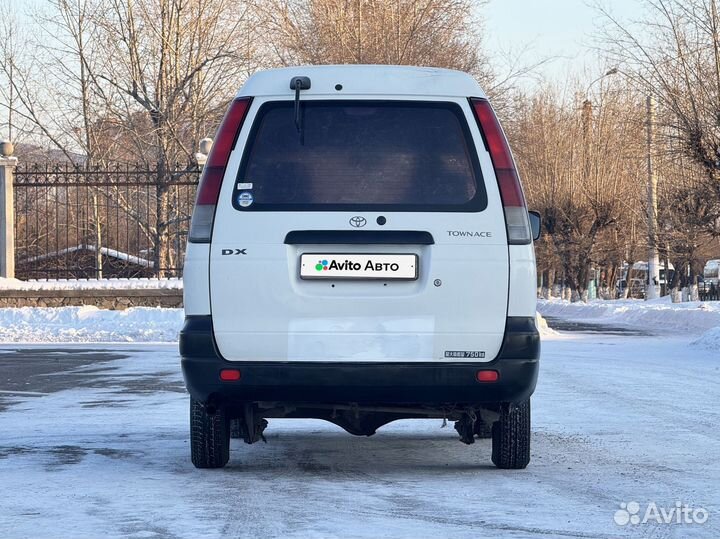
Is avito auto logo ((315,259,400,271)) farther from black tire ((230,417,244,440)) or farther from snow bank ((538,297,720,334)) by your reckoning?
snow bank ((538,297,720,334))

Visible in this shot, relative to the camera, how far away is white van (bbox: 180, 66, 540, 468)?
5.65 m

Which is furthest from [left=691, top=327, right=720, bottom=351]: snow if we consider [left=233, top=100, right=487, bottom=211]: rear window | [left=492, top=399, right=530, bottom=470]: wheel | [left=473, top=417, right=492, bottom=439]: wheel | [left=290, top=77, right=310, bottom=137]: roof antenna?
[left=290, top=77, right=310, bottom=137]: roof antenna

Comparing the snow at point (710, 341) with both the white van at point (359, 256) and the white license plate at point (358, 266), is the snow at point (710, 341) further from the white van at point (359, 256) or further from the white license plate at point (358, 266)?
the white license plate at point (358, 266)

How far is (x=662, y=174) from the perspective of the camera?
144 feet

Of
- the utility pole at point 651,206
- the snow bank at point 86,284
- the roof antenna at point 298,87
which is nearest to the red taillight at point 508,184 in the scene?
the roof antenna at point 298,87

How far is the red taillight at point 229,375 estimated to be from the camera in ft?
18.7

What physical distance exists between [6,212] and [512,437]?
19.2m

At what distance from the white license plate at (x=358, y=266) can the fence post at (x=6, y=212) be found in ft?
63.2

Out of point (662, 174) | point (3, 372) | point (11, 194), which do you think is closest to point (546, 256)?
point (662, 174)

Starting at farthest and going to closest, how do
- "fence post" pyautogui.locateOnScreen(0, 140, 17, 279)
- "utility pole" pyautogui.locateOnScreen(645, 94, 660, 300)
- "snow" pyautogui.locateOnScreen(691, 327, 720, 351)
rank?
1. "utility pole" pyautogui.locateOnScreen(645, 94, 660, 300)
2. "fence post" pyautogui.locateOnScreen(0, 140, 17, 279)
3. "snow" pyautogui.locateOnScreen(691, 327, 720, 351)

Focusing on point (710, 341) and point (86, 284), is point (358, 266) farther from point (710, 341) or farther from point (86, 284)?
point (86, 284)

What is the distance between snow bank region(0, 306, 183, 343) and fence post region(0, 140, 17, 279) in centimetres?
114

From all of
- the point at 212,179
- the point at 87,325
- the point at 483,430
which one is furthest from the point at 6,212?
the point at 212,179

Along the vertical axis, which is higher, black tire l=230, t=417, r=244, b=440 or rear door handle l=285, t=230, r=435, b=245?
rear door handle l=285, t=230, r=435, b=245
